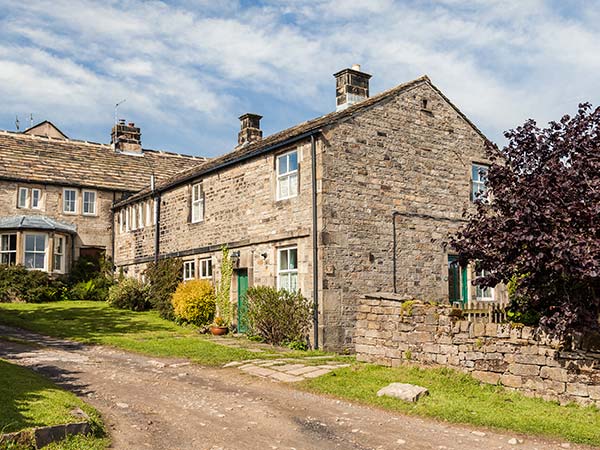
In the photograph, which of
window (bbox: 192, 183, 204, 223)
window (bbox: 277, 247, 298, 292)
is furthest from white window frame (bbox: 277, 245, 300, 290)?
window (bbox: 192, 183, 204, 223)

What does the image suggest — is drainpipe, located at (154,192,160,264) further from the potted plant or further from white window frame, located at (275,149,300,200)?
white window frame, located at (275,149,300,200)

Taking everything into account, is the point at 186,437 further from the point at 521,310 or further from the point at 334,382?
the point at 521,310

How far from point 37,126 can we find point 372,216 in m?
35.0

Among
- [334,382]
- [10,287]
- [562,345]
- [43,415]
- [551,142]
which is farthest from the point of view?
[10,287]

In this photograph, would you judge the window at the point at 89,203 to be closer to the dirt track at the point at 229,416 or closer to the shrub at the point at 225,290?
the shrub at the point at 225,290

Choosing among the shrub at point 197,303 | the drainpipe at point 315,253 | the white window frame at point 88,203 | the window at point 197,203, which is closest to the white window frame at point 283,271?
the drainpipe at point 315,253

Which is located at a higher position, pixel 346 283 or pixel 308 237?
pixel 308 237

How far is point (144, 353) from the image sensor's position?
1548 cm

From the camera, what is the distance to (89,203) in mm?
31703

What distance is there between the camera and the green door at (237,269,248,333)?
19312 millimetres

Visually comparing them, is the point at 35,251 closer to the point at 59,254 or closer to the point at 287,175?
the point at 59,254

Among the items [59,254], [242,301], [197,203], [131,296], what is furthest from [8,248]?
[242,301]

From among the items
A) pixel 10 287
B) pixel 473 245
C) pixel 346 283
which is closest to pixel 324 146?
pixel 346 283

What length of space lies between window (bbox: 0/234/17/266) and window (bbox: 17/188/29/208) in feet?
6.40
